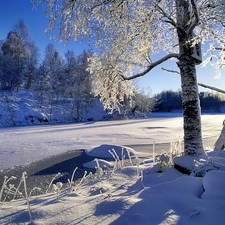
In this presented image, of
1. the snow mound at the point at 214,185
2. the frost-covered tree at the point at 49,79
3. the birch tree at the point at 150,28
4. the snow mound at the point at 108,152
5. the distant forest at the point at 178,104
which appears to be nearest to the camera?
the snow mound at the point at 214,185

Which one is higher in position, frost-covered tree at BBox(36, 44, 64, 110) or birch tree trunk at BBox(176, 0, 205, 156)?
frost-covered tree at BBox(36, 44, 64, 110)

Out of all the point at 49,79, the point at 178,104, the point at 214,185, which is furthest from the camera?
the point at 178,104

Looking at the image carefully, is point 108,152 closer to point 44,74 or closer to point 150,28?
point 150,28

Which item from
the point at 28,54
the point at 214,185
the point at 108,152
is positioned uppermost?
the point at 28,54

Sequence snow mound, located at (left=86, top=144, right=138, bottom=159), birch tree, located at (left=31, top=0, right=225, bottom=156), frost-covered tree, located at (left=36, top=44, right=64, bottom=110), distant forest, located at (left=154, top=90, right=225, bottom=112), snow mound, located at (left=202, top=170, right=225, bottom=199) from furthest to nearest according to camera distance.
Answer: distant forest, located at (left=154, top=90, right=225, bottom=112) → frost-covered tree, located at (left=36, top=44, right=64, bottom=110) → snow mound, located at (left=86, top=144, right=138, bottom=159) → birch tree, located at (left=31, top=0, right=225, bottom=156) → snow mound, located at (left=202, top=170, right=225, bottom=199)

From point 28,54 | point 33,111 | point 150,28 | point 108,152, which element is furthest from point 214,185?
point 28,54

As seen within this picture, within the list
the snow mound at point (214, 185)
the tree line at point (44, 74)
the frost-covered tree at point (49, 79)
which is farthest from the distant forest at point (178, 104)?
the snow mound at point (214, 185)

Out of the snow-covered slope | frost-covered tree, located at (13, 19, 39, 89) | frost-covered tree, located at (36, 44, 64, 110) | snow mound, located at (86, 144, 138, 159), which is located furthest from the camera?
frost-covered tree, located at (13, 19, 39, 89)

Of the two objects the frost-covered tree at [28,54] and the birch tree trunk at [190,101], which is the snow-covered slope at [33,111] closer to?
the frost-covered tree at [28,54]

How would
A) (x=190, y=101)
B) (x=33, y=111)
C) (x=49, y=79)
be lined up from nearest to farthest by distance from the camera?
(x=190, y=101) → (x=33, y=111) → (x=49, y=79)

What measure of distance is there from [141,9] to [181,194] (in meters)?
3.14

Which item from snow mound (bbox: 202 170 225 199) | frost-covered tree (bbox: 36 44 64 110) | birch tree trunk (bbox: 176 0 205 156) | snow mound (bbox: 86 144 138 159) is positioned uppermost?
frost-covered tree (bbox: 36 44 64 110)

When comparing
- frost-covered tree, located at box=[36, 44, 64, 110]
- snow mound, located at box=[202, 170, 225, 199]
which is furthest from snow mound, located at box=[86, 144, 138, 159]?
frost-covered tree, located at box=[36, 44, 64, 110]

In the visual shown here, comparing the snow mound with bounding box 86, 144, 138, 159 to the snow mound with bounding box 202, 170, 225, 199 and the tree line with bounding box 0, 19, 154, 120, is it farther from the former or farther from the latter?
the tree line with bounding box 0, 19, 154, 120
